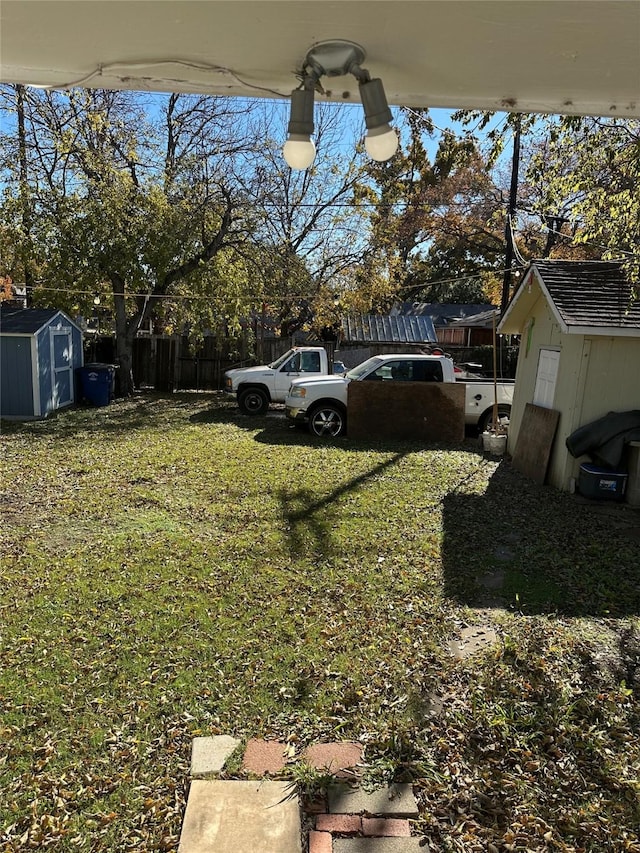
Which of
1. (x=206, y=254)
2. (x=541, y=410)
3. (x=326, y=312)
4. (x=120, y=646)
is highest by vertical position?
(x=206, y=254)

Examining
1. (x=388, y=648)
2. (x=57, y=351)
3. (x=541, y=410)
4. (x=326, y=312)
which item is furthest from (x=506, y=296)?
(x=388, y=648)

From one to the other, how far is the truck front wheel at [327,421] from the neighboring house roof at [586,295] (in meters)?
3.99

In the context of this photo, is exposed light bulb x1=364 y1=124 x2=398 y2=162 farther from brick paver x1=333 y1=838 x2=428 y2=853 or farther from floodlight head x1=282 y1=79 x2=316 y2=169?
brick paver x1=333 y1=838 x2=428 y2=853

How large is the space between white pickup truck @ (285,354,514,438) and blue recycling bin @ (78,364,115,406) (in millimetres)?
6327

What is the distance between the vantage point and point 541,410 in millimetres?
8922

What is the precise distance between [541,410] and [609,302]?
1903 mm

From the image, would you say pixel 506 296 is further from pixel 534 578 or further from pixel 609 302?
pixel 534 578

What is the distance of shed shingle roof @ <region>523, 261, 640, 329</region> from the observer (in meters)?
7.60

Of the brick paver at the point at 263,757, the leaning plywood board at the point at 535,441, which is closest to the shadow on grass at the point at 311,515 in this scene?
the brick paver at the point at 263,757

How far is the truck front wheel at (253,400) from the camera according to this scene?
13820 mm

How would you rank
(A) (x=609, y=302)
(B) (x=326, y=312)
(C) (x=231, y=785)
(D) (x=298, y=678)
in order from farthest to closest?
(B) (x=326, y=312) → (A) (x=609, y=302) → (D) (x=298, y=678) → (C) (x=231, y=785)

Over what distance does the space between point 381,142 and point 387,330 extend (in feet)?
64.8

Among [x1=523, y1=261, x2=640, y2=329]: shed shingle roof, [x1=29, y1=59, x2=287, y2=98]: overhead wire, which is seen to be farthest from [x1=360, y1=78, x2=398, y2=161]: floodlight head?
[x1=523, y1=261, x2=640, y2=329]: shed shingle roof

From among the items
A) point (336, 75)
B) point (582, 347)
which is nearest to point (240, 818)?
point (336, 75)
